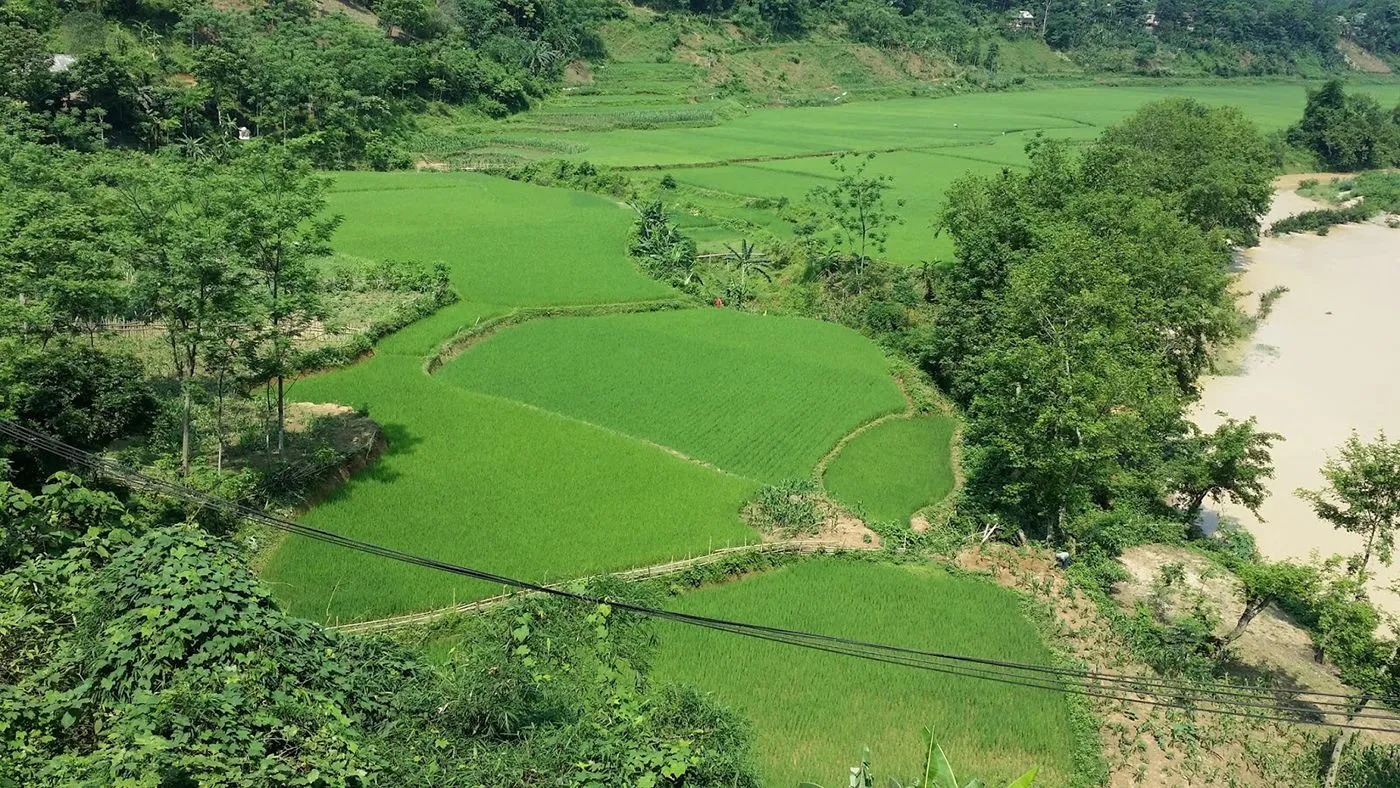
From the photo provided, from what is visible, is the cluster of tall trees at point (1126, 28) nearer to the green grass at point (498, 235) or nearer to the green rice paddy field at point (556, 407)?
the green grass at point (498, 235)

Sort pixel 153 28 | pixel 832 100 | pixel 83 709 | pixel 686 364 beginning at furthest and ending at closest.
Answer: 1. pixel 832 100
2. pixel 153 28
3. pixel 686 364
4. pixel 83 709

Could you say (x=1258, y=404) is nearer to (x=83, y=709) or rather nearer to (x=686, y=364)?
(x=686, y=364)

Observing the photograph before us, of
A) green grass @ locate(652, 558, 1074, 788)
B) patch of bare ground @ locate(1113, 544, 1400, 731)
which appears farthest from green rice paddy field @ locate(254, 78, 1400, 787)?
patch of bare ground @ locate(1113, 544, 1400, 731)

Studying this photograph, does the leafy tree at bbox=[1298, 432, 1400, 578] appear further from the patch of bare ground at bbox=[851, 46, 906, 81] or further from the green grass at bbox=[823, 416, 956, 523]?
the patch of bare ground at bbox=[851, 46, 906, 81]

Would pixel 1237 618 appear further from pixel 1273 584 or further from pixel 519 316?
pixel 519 316

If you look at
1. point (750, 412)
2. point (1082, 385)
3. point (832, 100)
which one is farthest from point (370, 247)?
point (832, 100)

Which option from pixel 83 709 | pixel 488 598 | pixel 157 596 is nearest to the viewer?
pixel 83 709

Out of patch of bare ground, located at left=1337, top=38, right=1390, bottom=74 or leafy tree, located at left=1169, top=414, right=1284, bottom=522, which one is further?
patch of bare ground, located at left=1337, top=38, right=1390, bottom=74
